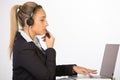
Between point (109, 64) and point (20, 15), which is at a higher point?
point (20, 15)

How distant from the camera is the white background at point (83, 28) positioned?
201 centimetres

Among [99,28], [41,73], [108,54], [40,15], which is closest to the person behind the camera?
[41,73]

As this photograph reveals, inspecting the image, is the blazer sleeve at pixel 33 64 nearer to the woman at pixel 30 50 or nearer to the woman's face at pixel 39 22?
the woman at pixel 30 50

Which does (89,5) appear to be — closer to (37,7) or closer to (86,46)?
(86,46)

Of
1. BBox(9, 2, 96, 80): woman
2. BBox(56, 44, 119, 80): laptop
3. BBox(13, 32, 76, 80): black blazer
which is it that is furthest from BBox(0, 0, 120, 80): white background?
BBox(13, 32, 76, 80): black blazer

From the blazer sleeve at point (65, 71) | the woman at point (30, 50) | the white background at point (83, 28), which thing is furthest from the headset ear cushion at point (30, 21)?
the white background at point (83, 28)

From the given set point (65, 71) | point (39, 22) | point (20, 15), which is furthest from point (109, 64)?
point (20, 15)

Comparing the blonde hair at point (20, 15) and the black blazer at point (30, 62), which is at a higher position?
the blonde hair at point (20, 15)

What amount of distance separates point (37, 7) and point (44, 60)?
0.31 metres

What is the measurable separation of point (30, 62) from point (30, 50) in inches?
2.6

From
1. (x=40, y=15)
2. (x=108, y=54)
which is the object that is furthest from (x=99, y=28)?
(x=40, y=15)

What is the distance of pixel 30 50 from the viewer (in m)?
1.16

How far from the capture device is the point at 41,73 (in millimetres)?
1142

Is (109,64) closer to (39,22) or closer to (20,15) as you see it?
(39,22)
